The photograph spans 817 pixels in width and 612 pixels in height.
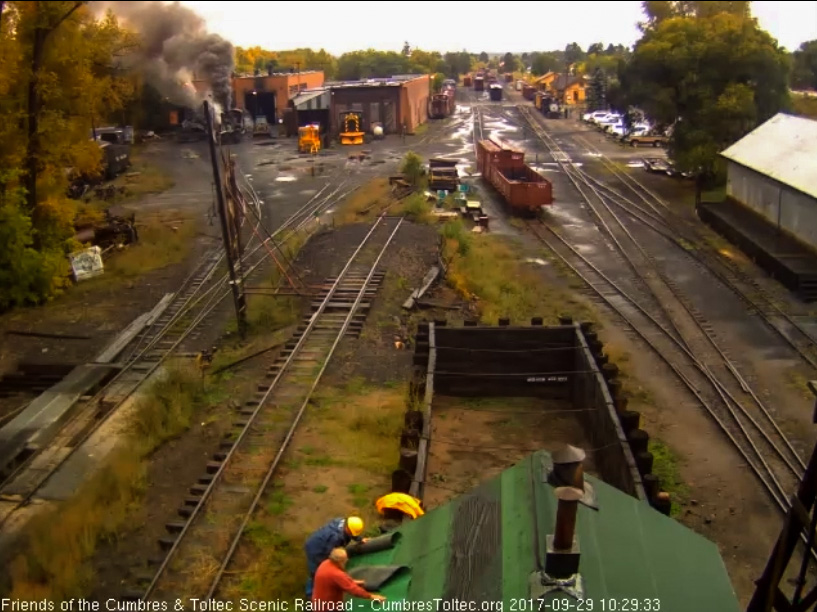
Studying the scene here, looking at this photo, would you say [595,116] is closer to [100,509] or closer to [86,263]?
[86,263]

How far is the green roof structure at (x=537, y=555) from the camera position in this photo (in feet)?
16.0

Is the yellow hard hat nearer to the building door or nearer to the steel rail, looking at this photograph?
the steel rail

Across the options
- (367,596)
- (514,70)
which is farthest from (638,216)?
(514,70)

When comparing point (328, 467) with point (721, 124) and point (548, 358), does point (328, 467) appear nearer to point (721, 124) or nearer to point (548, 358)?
point (548, 358)

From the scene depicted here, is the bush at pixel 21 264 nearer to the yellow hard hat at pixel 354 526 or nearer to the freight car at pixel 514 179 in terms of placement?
the yellow hard hat at pixel 354 526

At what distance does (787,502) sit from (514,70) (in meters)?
177

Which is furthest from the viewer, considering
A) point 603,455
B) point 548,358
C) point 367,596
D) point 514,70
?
point 514,70

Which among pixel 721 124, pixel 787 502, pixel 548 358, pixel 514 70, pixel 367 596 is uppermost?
pixel 514 70

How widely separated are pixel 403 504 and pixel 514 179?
2604cm

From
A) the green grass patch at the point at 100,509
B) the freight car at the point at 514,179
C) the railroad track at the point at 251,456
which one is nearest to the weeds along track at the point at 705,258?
the freight car at the point at 514,179

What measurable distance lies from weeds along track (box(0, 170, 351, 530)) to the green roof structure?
23.3 feet

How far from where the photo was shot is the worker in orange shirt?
5.74 m

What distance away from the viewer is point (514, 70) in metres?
178

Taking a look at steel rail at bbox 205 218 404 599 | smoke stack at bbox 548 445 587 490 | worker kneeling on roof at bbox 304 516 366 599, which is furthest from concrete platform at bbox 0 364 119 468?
smoke stack at bbox 548 445 587 490
